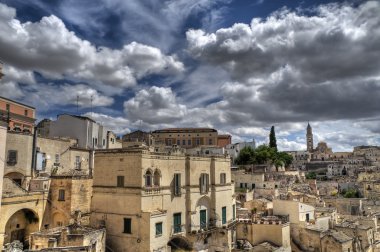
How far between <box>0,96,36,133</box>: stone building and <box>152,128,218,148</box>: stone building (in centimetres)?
5367

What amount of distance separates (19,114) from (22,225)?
2230 cm

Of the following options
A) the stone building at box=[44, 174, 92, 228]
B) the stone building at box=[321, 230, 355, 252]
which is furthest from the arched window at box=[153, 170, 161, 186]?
the stone building at box=[321, 230, 355, 252]

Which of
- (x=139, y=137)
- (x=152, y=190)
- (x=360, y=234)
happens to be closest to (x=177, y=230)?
(x=152, y=190)

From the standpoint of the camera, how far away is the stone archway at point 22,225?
96.9ft

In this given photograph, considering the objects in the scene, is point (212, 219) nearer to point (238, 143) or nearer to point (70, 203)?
point (70, 203)

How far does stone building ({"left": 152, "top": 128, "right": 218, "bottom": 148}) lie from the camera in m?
103

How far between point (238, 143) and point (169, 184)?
84811 millimetres

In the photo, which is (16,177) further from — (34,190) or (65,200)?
(65,200)

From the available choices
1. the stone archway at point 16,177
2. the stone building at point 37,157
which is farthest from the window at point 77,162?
the stone archway at point 16,177

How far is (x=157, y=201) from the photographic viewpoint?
29047mm

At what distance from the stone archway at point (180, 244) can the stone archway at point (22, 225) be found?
470 inches

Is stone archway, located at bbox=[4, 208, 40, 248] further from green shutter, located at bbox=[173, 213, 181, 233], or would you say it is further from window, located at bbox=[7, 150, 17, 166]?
green shutter, located at bbox=[173, 213, 181, 233]

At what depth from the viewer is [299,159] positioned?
628ft

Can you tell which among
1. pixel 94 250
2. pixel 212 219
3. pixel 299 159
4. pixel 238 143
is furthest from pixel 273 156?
pixel 299 159
